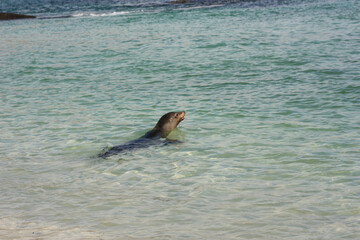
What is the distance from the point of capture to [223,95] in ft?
42.9

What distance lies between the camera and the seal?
857cm

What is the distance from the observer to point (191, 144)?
891 centimetres

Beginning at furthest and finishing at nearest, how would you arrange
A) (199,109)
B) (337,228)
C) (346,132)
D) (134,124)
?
(199,109) < (134,124) < (346,132) < (337,228)

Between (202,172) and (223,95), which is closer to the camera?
(202,172)

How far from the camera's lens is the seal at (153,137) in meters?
8.57

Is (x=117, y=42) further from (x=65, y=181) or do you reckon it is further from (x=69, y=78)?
(x=65, y=181)

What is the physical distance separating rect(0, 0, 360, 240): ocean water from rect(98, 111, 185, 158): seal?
0.65 feet

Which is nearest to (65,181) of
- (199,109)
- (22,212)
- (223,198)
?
(22,212)

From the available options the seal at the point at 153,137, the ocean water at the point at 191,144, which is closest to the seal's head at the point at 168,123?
the seal at the point at 153,137

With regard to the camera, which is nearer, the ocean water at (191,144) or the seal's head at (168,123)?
the ocean water at (191,144)

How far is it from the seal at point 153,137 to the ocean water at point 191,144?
7.8 inches

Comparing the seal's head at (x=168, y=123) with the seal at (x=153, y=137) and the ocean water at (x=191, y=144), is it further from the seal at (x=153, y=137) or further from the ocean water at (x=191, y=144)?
the ocean water at (x=191, y=144)

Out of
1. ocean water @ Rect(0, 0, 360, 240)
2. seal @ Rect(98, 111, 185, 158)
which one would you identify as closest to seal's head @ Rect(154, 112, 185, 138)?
seal @ Rect(98, 111, 185, 158)

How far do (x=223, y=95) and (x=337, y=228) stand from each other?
789 centimetres
